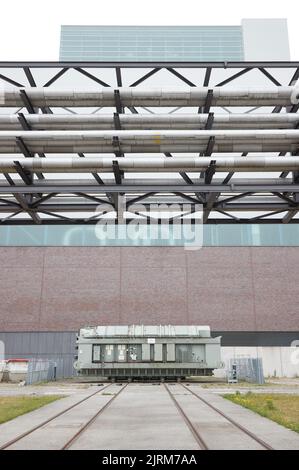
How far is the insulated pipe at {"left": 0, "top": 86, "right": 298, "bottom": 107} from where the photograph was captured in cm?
705

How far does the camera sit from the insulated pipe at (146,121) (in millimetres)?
6996

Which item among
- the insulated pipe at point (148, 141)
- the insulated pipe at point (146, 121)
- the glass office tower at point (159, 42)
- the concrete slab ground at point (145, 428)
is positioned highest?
the glass office tower at point (159, 42)

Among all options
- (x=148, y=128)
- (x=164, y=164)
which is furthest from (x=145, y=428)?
(x=148, y=128)

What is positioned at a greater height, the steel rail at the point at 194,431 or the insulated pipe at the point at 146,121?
the insulated pipe at the point at 146,121

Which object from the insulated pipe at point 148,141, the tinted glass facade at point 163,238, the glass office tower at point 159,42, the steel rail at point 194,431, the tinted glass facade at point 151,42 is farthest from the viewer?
the tinted glass facade at point 151,42

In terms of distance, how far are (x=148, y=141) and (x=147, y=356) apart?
22.4 metres

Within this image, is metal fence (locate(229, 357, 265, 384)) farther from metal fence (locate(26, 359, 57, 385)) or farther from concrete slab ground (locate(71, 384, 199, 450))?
concrete slab ground (locate(71, 384, 199, 450))

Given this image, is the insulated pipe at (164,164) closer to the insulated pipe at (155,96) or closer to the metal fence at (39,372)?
the insulated pipe at (155,96)

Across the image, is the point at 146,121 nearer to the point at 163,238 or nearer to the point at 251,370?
the point at 251,370

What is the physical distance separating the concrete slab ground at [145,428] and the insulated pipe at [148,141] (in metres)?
4.58

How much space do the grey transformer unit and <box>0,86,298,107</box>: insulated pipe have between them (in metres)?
22.2

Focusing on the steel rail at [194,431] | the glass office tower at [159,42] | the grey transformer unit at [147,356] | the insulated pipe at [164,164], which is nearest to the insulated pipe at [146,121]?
the insulated pipe at [164,164]

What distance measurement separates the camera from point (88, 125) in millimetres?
7094

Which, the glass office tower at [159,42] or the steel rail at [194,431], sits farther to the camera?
the glass office tower at [159,42]
